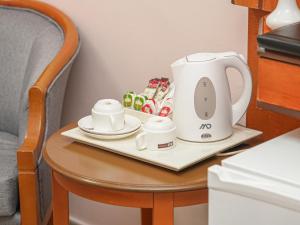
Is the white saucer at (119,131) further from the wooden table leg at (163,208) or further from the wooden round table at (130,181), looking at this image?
the wooden table leg at (163,208)

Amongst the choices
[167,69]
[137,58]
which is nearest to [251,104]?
[167,69]

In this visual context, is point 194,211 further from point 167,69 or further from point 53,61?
point 53,61

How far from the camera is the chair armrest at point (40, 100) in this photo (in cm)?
200

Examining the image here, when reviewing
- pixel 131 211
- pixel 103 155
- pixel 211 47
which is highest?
pixel 211 47

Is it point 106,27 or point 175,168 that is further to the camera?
point 106,27

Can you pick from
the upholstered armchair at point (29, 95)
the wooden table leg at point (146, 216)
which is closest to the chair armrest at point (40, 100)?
the upholstered armchair at point (29, 95)

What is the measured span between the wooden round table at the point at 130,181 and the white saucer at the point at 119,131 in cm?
5

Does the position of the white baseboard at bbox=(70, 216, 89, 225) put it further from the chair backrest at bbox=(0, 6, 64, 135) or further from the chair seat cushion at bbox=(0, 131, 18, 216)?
the chair seat cushion at bbox=(0, 131, 18, 216)

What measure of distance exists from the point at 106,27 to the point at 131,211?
673 millimetres

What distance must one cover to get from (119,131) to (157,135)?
14 cm

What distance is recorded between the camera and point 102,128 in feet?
5.79

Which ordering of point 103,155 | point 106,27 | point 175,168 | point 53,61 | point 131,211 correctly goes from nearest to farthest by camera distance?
1. point 175,168
2. point 103,155
3. point 53,61
4. point 106,27
5. point 131,211

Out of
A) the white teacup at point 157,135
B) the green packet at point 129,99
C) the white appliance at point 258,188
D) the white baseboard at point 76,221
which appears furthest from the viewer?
the white baseboard at point 76,221

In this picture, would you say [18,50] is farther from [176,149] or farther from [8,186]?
[176,149]
